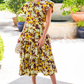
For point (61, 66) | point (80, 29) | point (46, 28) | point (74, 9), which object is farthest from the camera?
point (74, 9)

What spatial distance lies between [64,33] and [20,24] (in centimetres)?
318

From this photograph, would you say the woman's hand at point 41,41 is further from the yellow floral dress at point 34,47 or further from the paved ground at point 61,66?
the paved ground at point 61,66

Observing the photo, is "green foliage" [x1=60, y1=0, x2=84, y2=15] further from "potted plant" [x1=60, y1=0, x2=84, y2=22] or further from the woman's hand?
the woman's hand

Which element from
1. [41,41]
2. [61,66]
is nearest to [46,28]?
[41,41]

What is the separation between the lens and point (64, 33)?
841cm

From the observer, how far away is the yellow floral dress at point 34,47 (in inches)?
107

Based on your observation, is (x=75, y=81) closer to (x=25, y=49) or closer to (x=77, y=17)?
(x=25, y=49)

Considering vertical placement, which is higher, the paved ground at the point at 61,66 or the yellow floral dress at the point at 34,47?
the yellow floral dress at the point at 34,47

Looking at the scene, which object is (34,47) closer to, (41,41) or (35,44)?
(35,44)

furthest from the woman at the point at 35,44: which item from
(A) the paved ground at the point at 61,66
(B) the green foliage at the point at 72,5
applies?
(B) the green foliage at the point at 72,5

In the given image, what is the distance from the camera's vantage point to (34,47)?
2.74 metres

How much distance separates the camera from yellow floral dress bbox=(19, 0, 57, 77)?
8.95ft

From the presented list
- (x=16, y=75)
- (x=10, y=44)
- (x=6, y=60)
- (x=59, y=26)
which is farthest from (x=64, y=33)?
(x=16, y=75)

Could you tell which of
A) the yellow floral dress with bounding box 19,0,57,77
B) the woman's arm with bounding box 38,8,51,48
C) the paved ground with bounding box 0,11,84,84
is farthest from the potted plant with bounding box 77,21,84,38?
the woman's arm with bounding box 38,8,51,48
